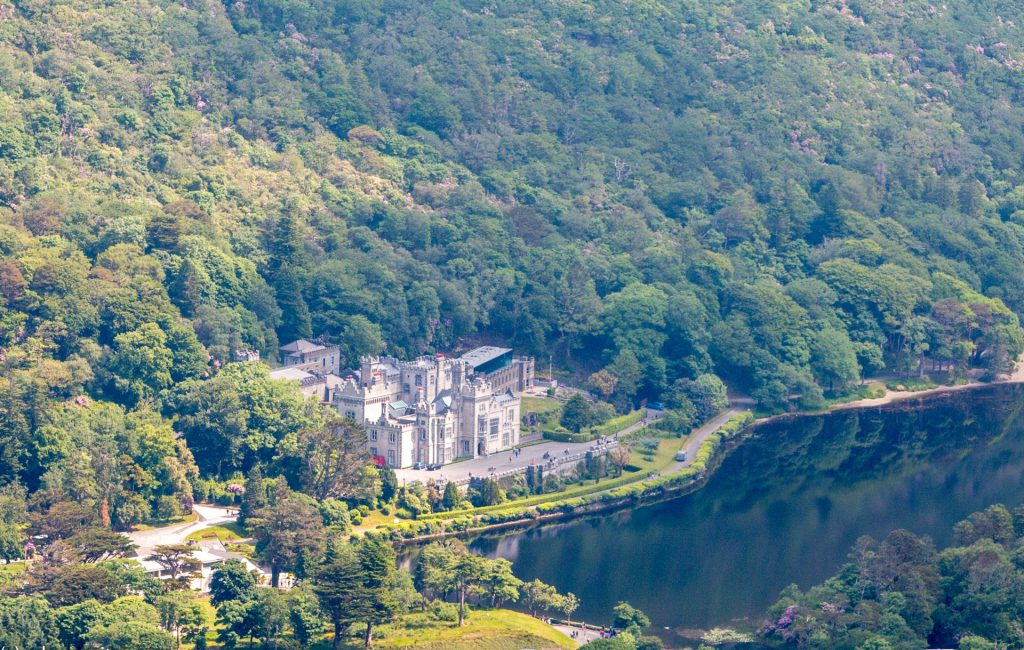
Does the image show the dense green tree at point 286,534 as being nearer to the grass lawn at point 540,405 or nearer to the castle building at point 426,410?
the castle building at point 426,410

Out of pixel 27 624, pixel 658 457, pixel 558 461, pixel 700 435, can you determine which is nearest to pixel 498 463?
pixel 558 461

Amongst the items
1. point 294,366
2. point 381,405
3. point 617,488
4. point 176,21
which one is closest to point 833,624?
point 617,488

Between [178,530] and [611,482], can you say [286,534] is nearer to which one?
[178,530]

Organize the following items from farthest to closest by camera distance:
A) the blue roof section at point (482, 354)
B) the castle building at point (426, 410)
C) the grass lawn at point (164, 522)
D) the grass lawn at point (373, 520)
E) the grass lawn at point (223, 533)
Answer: the blue roof section at point (482, 354) < the castle building at point (426, 410) < the grass lawn at point (373, 520) < the grass lawn at point (164, 522) < the grass lawn at point (223, 533)

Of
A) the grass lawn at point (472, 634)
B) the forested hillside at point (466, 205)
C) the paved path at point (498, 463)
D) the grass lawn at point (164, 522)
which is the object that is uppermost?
the forested hillside at point (466, 205)

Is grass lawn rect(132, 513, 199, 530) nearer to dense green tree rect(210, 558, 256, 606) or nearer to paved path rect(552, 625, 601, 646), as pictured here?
dense green tree rect(210, 558, 256, 606)

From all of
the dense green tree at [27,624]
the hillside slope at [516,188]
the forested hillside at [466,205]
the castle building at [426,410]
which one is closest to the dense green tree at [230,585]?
the dense green tree at [27,624]
